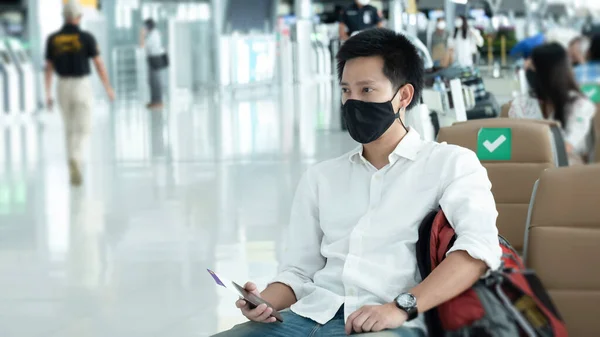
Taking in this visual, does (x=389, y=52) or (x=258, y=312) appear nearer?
(x=258, y=312)

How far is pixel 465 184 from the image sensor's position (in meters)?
2.37

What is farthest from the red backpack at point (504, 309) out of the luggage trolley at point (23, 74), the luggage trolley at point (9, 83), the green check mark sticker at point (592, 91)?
the luggage trolley at point (23, 74)

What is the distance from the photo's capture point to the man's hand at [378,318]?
222 cm

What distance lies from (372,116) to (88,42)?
7434 millimetres

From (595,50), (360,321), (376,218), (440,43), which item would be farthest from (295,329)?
(440,43)

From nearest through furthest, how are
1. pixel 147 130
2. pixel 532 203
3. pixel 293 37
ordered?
pixel 532 203
pixel 147 130
pixel 293 37

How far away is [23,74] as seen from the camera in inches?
704

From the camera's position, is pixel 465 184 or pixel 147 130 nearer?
pixel 465 184

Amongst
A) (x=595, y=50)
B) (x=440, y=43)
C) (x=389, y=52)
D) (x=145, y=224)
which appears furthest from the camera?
(x=440, y=43)

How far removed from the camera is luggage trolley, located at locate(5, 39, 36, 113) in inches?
703

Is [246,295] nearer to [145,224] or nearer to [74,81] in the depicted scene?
[145,224]

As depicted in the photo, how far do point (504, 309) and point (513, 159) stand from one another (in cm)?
165

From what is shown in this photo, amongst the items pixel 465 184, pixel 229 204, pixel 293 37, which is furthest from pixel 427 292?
pixel 293 37

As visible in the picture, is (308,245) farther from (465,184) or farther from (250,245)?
(250,245)
